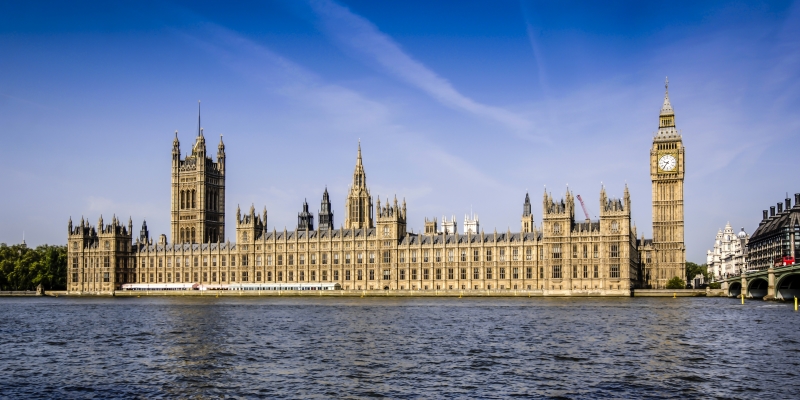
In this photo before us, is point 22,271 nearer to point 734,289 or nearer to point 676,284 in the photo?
point 676,284

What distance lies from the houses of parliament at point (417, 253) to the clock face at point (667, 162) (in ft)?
0.64

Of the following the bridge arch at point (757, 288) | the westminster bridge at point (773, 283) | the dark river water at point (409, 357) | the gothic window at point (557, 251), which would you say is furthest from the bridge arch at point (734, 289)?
the dark river water at point (409, 357)

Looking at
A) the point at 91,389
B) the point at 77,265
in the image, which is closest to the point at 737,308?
the point at 91,389

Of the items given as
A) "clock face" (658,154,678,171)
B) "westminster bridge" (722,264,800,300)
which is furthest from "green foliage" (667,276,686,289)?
"clock face" (658,154,678,171)

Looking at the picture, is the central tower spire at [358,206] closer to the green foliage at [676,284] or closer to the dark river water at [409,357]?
the green foliage at [676,284]

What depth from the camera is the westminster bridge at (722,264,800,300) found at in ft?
378

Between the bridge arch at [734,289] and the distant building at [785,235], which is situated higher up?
the distant building at [785,235]

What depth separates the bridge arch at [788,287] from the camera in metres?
120

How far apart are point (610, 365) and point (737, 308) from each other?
6114cm

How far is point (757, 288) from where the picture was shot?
455ft

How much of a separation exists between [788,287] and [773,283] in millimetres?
7031

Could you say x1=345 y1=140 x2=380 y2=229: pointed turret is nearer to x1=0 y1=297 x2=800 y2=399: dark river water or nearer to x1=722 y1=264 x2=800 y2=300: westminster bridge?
x1=722 y1=264 x2=800 y2=300: westminster bridge

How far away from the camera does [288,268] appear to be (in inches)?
6816

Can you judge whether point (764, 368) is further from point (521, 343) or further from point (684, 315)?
point (684, 315)
